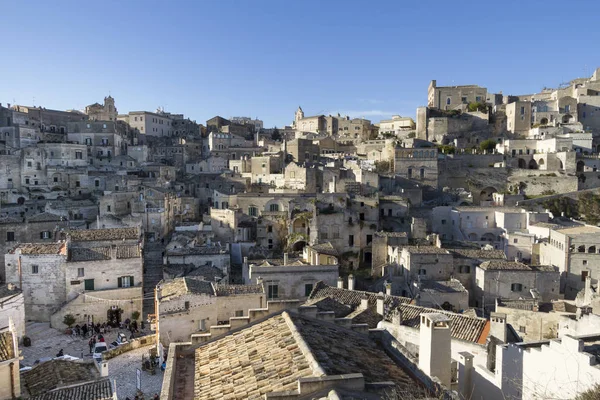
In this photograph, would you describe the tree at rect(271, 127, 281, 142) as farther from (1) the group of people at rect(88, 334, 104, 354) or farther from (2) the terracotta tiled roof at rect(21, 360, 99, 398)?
(2) the terracotta tiled roof at rect(21, 360, 99, 398)

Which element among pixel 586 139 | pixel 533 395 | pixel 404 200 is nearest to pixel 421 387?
pixel 533 395

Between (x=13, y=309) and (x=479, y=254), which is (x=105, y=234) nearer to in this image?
(x=13, y=309)

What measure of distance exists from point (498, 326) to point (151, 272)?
73.2 ft

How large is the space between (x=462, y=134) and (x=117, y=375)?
55.7 m

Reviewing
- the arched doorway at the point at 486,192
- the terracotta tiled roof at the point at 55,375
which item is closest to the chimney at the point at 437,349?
the terracotta tiled roof at the point at 55,375

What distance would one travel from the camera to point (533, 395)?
1048 cm

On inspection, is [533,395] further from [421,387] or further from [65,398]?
[65,398]

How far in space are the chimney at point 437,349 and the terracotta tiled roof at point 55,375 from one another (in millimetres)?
11287

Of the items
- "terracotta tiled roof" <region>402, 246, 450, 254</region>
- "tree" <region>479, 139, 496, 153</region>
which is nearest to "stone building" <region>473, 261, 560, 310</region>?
"terracotta tiled roof" <region>402, 246, 450, 254</region>

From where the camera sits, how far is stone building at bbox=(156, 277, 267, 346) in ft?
64.2

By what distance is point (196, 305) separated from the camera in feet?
66.2

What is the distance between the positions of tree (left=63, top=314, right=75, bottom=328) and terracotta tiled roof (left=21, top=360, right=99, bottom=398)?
325 inches

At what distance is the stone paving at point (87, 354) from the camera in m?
16.9

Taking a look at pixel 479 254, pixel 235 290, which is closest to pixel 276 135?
pixel 479 254
